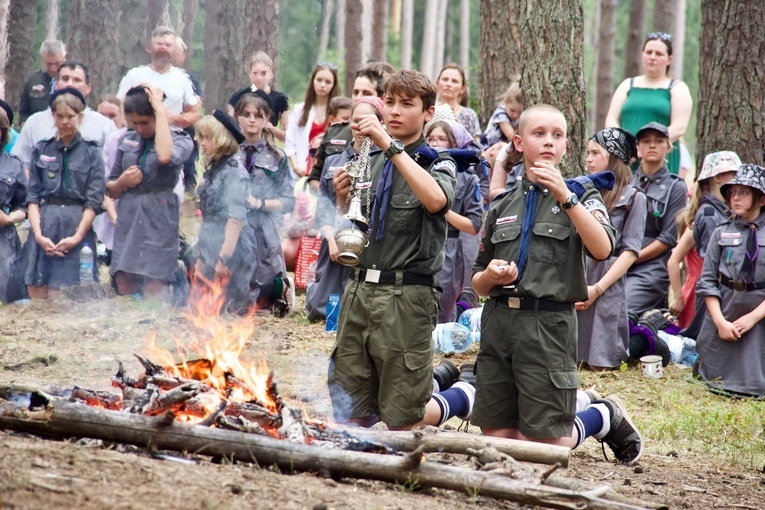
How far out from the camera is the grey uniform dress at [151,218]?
912 cm

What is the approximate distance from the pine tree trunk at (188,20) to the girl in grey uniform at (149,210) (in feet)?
6.75

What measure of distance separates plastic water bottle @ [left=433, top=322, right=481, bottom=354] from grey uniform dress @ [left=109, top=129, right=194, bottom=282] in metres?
2.68

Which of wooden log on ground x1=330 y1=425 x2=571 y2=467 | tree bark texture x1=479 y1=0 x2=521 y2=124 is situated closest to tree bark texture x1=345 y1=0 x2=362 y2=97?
tree bark texture x1=479 y1=0 x2=521 y2=124

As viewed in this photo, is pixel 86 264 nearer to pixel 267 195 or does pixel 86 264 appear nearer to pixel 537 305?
pixel 267 195

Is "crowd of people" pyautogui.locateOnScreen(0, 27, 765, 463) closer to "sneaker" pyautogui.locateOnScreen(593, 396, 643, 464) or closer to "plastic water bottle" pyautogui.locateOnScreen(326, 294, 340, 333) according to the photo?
"sneaker" pyautogui.locateOnScreen(593, 396, 643, 464)

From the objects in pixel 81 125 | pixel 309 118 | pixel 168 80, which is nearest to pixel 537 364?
pixel 168 80

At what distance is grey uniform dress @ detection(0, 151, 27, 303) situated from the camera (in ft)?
31.8

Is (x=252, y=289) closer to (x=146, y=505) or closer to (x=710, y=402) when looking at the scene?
(x=710, y=402)

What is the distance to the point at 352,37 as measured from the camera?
56.0ft

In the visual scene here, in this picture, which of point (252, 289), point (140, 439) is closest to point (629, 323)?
point (252, 289)

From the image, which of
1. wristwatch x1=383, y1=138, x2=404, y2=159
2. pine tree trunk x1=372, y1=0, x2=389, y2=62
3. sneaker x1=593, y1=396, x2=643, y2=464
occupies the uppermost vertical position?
pine tree trunk x1=372, y1=0, x2=389, y2=62

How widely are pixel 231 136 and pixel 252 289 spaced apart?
1617 mm

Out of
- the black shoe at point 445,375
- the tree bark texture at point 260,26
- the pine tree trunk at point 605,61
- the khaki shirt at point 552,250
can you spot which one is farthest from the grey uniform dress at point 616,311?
the pine tree trunk at point 605,61

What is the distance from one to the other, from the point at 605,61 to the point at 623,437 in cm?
1792
